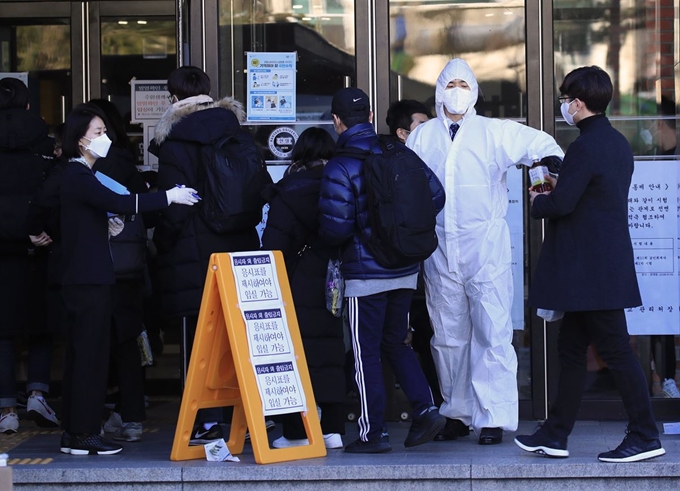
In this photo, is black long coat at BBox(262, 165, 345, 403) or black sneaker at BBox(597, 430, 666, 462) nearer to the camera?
black sneaker at BBox(597, 430, 666, 462)

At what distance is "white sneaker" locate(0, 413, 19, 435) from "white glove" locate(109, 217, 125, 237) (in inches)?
63.5

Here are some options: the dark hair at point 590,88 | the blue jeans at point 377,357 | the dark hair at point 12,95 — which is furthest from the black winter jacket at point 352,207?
the dark hair at point 12,95

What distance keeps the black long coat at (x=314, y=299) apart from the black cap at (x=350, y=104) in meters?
0.34

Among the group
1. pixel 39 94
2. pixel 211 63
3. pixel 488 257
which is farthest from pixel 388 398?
pixel 39 94

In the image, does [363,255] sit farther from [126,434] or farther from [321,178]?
[126,434]

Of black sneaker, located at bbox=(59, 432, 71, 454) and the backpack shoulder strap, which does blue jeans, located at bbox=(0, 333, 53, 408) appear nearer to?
black sneaker, located at bbox=(59, 432, 71, 454)

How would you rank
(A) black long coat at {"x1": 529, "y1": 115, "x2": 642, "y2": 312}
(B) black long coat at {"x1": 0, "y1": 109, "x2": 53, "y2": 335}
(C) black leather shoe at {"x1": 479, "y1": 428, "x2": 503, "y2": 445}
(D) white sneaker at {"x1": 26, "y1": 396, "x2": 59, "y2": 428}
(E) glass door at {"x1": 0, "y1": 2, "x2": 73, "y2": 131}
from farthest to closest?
1. (E) glass door at {"x1": 0, "y1": 2, "x2": 73, "y2": 131}
2. (D) white sneaker at {"x1": 26, "y1": 396, "x2": 59, "y2": 428}
3. (B) black long coat at {"x1": 0, "y1": 109, "x2": 53, "y2": 335}
4. (C) black leather shoe at {"x1": 479, "y1": 428, "x2": 503, "y2": 445}
5. (A) black long coat at {"x1": 529, "y1": 115, "x2": 642, "y2": 312}

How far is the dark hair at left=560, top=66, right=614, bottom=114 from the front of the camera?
5.66 metres

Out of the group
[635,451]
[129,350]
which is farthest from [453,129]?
[129,350]

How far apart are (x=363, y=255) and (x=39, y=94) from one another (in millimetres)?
4435

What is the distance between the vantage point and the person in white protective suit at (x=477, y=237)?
20.4 ft

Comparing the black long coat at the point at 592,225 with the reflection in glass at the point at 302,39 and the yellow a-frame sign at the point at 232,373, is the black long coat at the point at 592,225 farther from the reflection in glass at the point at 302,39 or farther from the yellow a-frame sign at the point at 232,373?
the reflection in glass at the point at 302,39

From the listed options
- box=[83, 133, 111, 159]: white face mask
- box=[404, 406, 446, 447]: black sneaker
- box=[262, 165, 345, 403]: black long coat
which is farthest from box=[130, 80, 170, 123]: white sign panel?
box=[404, 406, 446, 447]: black sneaker

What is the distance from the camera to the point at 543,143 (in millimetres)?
6160
